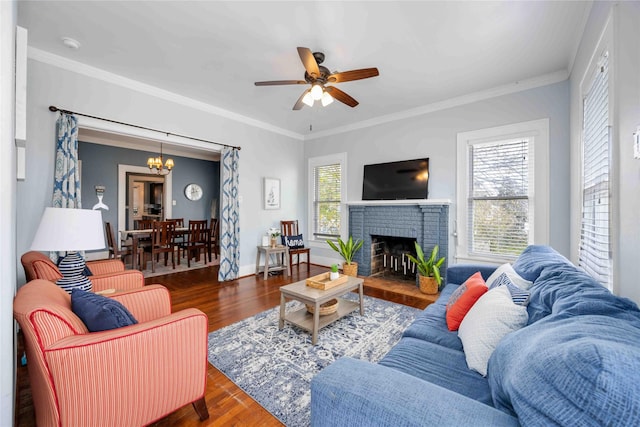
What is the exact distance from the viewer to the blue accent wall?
575 centimetres

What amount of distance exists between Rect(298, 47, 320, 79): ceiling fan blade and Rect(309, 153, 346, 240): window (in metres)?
2.70

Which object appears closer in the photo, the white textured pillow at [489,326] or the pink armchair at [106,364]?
the pink armchair at [106,364]

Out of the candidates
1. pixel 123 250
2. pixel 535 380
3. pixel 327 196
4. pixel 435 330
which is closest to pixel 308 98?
pixel 435 330

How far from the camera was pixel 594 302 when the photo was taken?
90cm

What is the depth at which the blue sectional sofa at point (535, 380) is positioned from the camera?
1.82 ft

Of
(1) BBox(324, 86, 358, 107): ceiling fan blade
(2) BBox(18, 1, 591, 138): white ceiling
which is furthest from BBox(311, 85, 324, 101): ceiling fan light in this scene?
(2) BBox(18, 1, 591, 138): white ceiling

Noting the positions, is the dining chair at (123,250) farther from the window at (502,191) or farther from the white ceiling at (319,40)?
the window at (502,191)

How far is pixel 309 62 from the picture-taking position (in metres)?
2.35

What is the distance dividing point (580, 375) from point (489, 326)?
0.79 m

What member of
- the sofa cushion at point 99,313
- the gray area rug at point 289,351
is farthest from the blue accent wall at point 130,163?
the sofa cushion at point 99,313

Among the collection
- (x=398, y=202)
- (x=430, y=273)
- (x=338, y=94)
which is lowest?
(x=430, y=273)

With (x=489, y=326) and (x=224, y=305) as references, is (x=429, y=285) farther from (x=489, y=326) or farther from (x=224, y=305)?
(x=224, y=305)

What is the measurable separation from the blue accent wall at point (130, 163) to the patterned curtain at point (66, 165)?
3478 millimetres

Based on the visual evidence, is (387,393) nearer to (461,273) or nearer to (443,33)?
(461,273)
